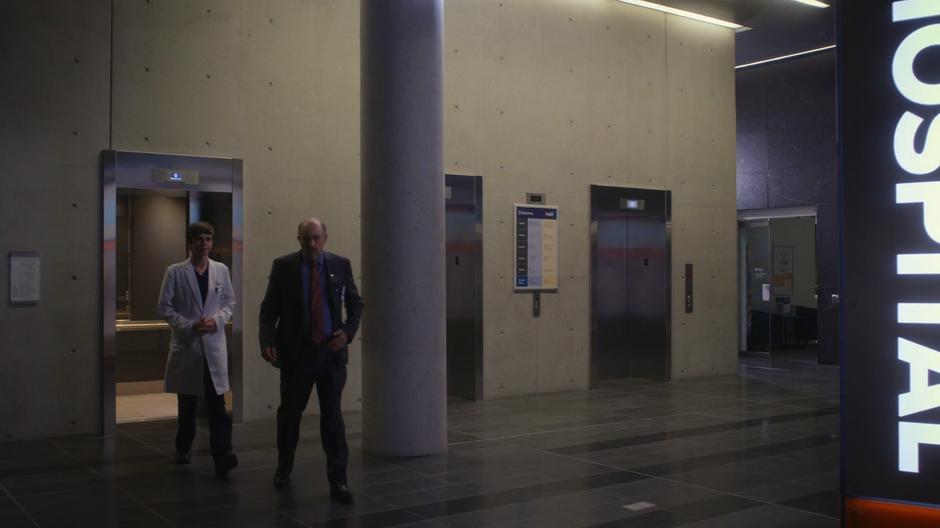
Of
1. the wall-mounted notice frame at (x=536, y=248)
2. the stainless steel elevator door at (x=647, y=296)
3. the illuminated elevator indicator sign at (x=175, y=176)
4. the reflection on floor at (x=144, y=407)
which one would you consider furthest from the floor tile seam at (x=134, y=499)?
the stainless steel elevator door at (x=647, y=296)

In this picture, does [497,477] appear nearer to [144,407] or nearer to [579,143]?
[144,407]

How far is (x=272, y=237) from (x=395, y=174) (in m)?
2.18

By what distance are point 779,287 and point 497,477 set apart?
33.1 ft

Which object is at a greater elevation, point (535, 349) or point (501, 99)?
point (501, 99)

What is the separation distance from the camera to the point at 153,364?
9.39 meters

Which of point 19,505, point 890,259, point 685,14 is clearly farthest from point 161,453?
point 685,14

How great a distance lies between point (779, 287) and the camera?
47.5 feet

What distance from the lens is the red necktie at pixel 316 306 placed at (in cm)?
530

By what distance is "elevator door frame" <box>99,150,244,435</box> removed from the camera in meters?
7.30

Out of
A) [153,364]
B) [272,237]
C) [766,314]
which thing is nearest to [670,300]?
[766,314]

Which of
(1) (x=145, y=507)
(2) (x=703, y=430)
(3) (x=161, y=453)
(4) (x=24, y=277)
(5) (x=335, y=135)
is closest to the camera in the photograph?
(1) (x=145, y=507)

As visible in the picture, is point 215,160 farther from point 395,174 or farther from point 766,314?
point 766,314

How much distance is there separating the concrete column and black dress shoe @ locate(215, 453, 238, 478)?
1137 millimetres

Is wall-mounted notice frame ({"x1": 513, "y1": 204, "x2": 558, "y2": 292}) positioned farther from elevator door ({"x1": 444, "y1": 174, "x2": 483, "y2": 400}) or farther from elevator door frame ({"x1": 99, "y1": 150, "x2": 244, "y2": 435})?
elevator door frame ({"x1": 99, "y1": 150, "x2": 244, "y2": 435})
